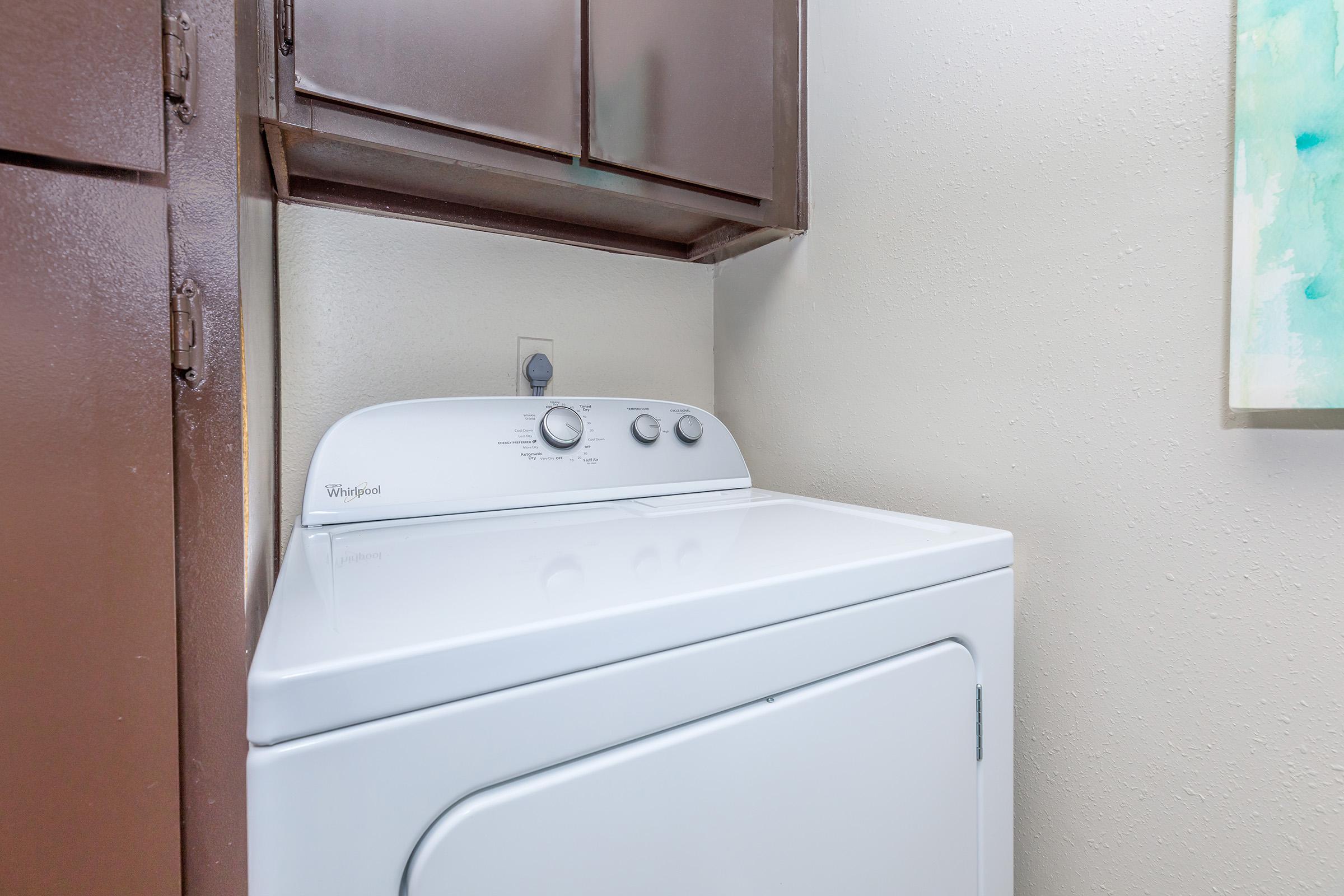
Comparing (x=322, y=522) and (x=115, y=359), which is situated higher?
(x=115, y=359)

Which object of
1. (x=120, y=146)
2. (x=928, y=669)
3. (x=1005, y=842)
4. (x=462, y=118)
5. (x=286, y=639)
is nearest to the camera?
(x=286, y=639)

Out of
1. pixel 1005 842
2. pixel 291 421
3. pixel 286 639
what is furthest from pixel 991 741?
pixel 291 421

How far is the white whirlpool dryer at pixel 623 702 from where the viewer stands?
1.24 ft

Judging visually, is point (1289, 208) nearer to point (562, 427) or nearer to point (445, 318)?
point (562, 427)

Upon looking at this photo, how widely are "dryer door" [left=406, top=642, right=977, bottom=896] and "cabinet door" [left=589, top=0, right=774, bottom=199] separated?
2.98 feet

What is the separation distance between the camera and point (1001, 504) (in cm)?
91

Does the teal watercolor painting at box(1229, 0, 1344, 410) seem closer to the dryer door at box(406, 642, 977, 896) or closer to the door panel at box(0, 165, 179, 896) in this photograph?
the dryer door at box(406, 642, 977, 896)

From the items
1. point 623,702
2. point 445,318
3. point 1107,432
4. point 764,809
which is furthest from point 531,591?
point 445,318

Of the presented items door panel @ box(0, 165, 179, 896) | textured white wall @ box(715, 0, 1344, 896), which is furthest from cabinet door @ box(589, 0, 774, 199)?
door panel @ box(0, 165, 179, 896)

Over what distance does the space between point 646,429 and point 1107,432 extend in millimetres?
705

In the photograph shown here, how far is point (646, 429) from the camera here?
1.13 meters

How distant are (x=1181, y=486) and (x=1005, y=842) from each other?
19.3 inches

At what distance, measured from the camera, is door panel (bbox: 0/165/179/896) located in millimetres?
472

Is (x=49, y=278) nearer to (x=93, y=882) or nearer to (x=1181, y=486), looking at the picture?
(x=93, y=882)
